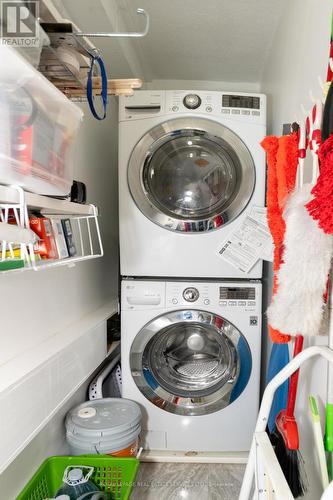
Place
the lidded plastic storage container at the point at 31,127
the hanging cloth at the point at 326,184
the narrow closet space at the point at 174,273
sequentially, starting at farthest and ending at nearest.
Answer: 1. the narrow closet space at the point at 174,273
2. the hanging cloth at the point at 326,184
3. the lidded plastic storage container at the point at 31,127

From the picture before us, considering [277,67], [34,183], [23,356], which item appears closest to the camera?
[34,183]

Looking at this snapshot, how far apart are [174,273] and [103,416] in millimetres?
671

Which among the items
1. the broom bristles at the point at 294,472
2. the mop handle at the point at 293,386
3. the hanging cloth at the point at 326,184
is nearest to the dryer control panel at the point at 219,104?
the hanging cloth at the point at 326,184

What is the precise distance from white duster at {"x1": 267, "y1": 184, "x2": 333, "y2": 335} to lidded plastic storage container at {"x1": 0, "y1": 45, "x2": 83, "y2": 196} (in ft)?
1.89

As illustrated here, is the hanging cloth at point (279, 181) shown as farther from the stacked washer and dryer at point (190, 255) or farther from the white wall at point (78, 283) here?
the white wall at point (78, 283)

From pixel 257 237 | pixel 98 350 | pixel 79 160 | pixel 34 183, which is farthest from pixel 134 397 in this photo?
pixel 34 183

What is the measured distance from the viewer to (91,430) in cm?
137

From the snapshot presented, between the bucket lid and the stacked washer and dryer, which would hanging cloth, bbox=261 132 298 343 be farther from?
the bucket lid

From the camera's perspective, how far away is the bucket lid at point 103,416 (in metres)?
1.38

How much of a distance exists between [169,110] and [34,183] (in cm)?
104

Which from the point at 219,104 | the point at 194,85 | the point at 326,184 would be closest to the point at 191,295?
the point at 219,104

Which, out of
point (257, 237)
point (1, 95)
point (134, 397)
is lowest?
point (134, 397)

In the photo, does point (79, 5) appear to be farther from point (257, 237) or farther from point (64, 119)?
point (257, 237)

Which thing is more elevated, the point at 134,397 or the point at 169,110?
the point at 169,110
